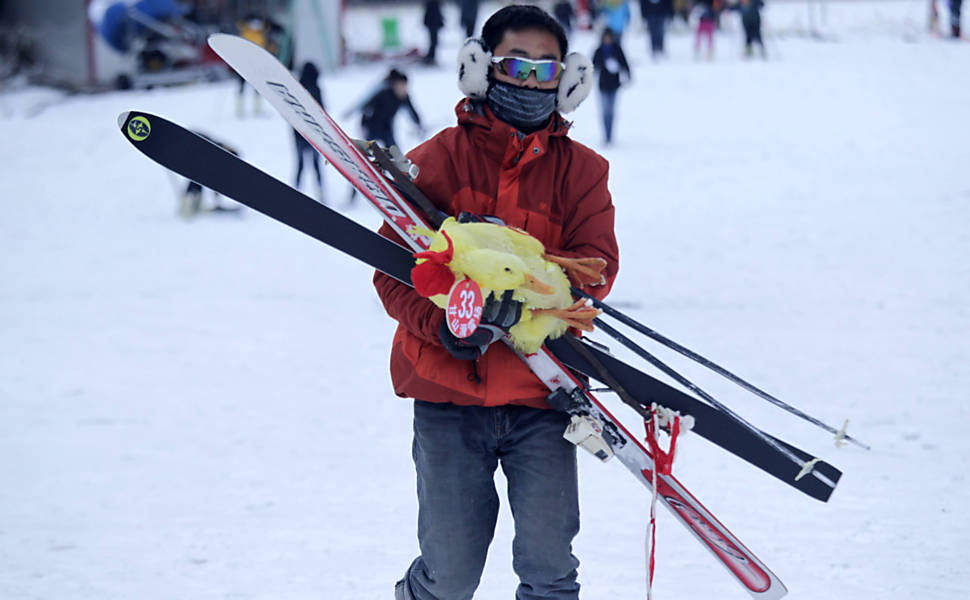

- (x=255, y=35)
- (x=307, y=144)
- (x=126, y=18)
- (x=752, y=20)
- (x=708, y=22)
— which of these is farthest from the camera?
(x=126, y=18)

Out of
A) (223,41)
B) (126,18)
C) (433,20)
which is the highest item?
(126,18)

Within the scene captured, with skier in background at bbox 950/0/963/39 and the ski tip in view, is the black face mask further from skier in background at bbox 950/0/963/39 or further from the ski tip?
skier in background at bbox 950/0/963/39

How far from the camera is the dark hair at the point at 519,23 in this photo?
2359mm

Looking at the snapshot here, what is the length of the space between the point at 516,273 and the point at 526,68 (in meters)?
0.49

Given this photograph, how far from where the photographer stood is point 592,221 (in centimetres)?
235

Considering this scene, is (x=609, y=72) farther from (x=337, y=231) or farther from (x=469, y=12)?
(x=337, y=231)

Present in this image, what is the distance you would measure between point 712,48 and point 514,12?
1737 cm

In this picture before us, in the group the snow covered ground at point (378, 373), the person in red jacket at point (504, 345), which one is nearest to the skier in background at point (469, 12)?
the snow covered ground at point (378, 373)

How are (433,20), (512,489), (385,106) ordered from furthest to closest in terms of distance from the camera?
(433,20) < (385,106) < (512,489)

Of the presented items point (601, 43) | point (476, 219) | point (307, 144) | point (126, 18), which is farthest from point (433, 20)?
point (476, 219)

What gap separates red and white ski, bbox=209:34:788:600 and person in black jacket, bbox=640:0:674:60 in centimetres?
1708

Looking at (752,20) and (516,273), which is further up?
(752,20)

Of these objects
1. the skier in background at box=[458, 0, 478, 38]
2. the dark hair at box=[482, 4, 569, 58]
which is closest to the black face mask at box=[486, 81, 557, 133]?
the dark hair at box=[482, 4, 569, 58]

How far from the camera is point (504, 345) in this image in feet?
7.58
